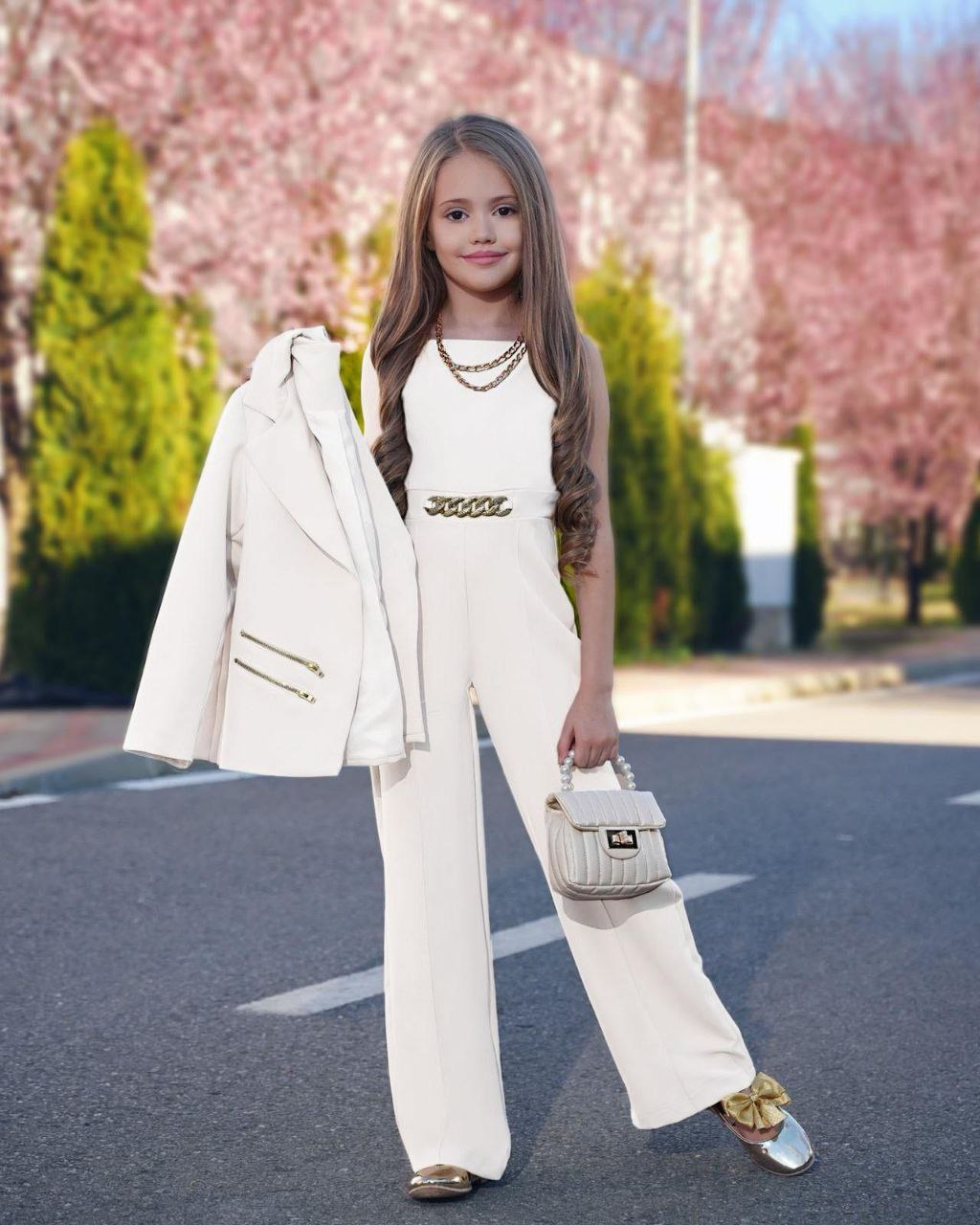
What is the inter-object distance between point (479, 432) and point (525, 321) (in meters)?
0.21

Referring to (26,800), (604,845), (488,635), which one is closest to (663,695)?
(26,800)

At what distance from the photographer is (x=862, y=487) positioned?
2997cm

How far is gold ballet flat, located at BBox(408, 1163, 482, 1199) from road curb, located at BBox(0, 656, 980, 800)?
3.27m

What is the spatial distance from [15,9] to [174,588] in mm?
12259

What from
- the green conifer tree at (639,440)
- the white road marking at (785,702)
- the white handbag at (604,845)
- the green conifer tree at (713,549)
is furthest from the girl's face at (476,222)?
the green conifer tree at (713,549)

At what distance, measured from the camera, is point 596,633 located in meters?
3.49

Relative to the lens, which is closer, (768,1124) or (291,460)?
(291,460)

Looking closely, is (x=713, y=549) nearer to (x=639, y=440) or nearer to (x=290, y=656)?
(x=639, y=440)

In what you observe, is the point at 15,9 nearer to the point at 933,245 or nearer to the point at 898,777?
the point at 898,777

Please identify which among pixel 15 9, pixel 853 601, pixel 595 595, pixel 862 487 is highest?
pixel 15 9

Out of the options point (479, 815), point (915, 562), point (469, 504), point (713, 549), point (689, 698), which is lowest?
point (915, 562)

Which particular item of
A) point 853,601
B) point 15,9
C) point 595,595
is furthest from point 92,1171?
point 853,601

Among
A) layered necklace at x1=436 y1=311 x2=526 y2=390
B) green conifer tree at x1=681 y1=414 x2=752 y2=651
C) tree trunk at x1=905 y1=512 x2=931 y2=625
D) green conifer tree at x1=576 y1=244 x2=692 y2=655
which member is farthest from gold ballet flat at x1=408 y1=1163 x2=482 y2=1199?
tree trunk at x1=905 y1=512 x2=931 y2=625

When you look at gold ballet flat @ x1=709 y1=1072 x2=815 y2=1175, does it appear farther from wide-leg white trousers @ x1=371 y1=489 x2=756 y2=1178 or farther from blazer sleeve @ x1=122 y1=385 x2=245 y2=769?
blazer sleeve @ x1=122 y1=385 x2=245 y2=769
